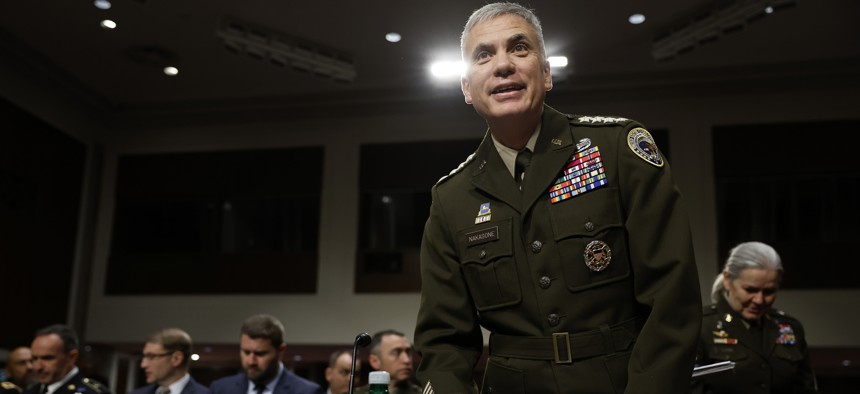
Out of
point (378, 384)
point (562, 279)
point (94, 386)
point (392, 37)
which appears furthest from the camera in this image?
point (392, 37)

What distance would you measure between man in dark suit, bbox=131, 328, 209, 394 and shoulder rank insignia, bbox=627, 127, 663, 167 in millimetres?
4393

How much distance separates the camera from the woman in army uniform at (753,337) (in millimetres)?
3473

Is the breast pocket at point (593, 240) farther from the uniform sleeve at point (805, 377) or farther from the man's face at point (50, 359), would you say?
the man's face at point (50, 359)

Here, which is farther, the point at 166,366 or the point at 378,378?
the point at 166,366

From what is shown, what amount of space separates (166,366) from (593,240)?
449 centimetres

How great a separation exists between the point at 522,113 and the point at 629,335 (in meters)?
0.51

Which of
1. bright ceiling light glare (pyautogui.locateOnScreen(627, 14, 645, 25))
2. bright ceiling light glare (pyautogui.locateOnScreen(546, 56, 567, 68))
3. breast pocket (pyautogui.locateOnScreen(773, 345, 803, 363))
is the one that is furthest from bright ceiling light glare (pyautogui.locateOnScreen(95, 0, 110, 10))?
breast pocket (pyautogui.locateOnScreen(773, 345, 803, 363))

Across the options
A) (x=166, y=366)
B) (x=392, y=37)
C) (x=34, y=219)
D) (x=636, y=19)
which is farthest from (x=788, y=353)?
(x=34, y=219)

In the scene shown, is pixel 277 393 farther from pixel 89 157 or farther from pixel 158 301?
pixel 89 157

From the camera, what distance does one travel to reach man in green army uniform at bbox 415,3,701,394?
153cm

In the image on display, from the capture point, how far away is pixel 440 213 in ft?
6.18

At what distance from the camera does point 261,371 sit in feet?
16.5

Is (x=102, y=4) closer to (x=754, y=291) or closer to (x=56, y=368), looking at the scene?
(x=56, y=368)

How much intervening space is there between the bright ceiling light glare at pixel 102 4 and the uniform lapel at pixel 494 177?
732cm
